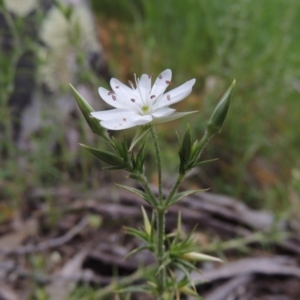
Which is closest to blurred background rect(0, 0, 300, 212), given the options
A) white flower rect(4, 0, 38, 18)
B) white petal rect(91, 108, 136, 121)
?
white flower rect(4, 0, 38, 18)

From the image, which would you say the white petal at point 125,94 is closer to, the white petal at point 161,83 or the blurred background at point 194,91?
the white petal at point 161,83

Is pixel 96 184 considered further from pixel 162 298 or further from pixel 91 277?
pixel 162 298

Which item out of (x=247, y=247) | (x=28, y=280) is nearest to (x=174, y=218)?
(x=247, y=247)

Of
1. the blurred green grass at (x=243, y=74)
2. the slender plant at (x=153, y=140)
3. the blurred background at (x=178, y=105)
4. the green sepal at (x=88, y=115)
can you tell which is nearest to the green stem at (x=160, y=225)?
the slender plant at (x=153, y=140)

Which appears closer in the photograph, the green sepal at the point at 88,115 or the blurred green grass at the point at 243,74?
the green sepal at the point at 88,115

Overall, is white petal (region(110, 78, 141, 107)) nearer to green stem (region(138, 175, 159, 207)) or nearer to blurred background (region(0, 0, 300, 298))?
green stem (region(138, 175, 159, 207))

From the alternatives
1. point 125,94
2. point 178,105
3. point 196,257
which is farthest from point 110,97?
point 178,105
